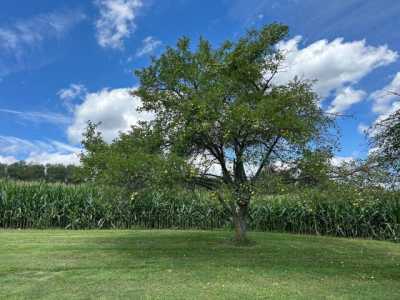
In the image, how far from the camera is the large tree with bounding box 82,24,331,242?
878 centimetres

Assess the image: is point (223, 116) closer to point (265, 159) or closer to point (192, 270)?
point (265, 159)

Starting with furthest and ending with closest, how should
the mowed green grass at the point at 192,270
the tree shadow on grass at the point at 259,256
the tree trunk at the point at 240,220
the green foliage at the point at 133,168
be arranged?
the tree trunk at the point at 240,220 < the green foliage at the point at 133,168 < the tree shadow on grass at the point at 259,256 < the mowed green grass at the point at 192,270

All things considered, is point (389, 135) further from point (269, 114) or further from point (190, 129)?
point (190, 129)

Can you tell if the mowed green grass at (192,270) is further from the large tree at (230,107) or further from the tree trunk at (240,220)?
the large tree at (230,107)

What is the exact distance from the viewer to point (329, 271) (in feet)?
24.6

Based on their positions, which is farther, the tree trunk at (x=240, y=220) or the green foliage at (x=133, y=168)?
the tree trunk at (x=240, y=220)

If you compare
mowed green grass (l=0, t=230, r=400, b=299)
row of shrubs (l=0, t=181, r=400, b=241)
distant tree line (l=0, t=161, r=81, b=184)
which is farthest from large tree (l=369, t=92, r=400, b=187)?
distant tree line (l=0, t=161, r=81, b=184)

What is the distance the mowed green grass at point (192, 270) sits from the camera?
5812mm

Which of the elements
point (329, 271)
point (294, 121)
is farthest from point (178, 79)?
point (329, 271)

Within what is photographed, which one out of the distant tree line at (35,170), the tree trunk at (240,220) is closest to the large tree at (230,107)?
the tree trunk at (240,220)

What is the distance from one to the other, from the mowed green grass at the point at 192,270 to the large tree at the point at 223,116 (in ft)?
4.88

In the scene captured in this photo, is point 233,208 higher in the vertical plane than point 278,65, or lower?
lower

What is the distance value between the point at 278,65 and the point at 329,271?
5142 millimetres

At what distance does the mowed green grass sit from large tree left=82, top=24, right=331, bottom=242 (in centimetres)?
149
